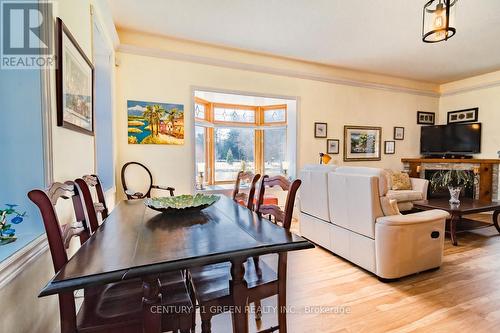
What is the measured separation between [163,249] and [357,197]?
215 centimetres

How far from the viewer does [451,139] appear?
218 inches

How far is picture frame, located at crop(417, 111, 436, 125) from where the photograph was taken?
5836mm

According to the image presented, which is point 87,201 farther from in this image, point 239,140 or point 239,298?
point 239,140

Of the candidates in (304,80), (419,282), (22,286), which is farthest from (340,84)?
(22,286)

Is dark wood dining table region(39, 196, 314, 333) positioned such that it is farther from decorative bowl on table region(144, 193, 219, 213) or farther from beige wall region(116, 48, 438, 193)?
beige wall region(116, 48, 438, 193)

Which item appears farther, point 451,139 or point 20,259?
point 451,139

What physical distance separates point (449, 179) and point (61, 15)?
6194mm

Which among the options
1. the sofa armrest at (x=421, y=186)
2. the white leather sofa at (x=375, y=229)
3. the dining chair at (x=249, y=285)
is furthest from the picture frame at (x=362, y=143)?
the dining chair at (x=249, y=285)

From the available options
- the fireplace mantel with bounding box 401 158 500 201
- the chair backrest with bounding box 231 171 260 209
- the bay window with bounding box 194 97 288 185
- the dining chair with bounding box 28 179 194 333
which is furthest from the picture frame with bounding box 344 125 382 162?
the dining chair with bounding box 28 179 194 333

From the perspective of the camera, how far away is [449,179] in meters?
4.90

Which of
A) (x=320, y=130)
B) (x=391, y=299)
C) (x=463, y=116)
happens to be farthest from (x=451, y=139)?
(x=391, y=299)

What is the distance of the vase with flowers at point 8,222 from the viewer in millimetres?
1099

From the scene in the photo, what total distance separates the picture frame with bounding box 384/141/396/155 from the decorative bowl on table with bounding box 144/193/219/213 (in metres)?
5.01

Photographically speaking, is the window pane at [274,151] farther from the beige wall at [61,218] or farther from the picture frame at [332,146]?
the beige wall at [61,218]
